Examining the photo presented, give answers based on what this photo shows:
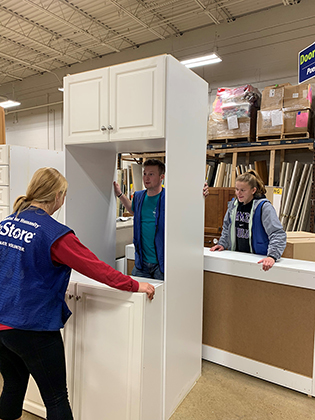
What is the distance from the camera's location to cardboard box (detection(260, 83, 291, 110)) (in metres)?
4.45

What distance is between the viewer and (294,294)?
2.16 metres

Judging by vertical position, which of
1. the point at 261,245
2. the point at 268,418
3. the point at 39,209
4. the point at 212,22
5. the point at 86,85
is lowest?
the point at 268,418

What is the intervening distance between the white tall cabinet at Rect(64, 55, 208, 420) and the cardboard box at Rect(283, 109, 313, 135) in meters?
2.66

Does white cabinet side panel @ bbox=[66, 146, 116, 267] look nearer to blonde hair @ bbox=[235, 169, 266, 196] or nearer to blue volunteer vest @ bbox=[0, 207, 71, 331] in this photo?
blue volunteer vest @ bbox=[0, 207, 71, 331]

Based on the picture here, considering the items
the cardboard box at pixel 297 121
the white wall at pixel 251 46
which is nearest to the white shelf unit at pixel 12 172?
the cardboard box at pixel 297 121

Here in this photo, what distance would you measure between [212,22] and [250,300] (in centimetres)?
557

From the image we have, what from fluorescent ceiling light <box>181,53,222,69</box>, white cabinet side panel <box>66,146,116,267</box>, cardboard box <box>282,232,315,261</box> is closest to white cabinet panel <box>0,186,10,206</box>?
white cabinet side panel <box>66,146,116,267</box>

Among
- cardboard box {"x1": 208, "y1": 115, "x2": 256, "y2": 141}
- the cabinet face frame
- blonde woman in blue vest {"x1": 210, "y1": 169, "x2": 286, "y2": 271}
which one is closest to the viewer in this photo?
the cabinet face frame

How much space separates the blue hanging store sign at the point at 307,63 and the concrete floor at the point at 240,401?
219 cm

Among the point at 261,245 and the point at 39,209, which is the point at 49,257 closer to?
the point at 39,209

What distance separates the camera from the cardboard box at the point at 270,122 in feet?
14.7

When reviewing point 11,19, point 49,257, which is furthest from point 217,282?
point 11,19

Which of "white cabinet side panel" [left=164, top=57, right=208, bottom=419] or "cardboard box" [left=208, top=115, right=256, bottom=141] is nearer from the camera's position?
"white cabinet side panel" [left=164, top=57, right=208, bottom=419]

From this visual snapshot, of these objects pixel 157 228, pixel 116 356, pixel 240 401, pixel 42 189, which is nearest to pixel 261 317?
pixel 240 401
